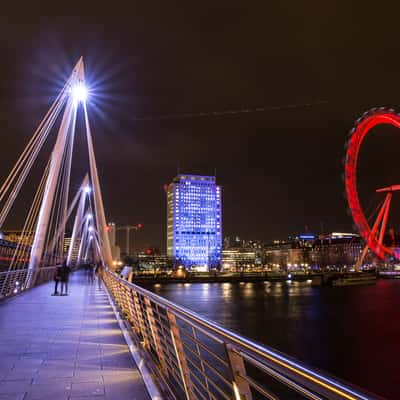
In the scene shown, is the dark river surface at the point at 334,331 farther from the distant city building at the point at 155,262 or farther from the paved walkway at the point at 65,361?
the distant city building at the point at 155,262

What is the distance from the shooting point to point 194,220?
15588 centimetres

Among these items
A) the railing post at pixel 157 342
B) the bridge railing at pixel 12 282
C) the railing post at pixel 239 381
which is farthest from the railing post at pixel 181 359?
the bridge railing at pixel 12 282

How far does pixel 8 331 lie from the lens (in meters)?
7.87

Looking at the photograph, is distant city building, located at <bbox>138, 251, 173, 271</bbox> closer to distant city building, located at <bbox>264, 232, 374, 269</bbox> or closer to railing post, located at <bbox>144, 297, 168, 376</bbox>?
distant city building, located at <bbox>264, 232, 374, 269</bbox>

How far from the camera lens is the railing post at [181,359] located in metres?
3.61

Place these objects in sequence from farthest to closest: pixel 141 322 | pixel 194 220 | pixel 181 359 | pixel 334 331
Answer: pixel 194 220 → pixel 334 331 → pixel 141 322 → pixel 181 359

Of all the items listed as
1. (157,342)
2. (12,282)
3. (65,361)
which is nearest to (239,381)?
(157,342)

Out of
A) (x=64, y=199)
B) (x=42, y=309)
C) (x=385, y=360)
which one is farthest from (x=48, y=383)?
(x=64, y=199)

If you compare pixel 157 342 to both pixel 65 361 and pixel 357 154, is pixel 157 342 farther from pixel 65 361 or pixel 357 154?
pixel 357 154

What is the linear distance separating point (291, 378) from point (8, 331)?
7.31 meters

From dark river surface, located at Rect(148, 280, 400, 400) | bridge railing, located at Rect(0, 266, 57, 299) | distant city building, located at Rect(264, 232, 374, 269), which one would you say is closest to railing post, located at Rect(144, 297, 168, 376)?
bridge railing, located at Rect(0, 266, 57, 299)

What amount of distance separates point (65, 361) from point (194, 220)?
493ft

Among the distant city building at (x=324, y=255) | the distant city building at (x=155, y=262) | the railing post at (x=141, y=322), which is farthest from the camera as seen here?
the distant city building at (x=155, y=262)

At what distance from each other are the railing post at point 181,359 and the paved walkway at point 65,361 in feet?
1.77
